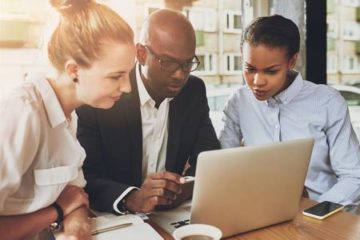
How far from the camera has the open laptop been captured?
916 mm

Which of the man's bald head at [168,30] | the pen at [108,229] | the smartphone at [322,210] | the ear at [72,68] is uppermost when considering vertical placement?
the man's bald head at [168,30]

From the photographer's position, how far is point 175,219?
3.59ft

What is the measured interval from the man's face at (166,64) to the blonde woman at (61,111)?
0.31 m

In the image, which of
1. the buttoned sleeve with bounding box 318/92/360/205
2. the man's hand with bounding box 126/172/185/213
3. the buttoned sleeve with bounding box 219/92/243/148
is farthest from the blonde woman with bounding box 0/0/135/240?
the buttoned sleeve with bounding box 318/92/360/205

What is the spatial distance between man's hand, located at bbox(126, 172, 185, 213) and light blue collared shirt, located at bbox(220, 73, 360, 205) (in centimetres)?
75

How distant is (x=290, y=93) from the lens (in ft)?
5.62

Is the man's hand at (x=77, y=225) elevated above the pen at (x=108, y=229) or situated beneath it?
elevated above

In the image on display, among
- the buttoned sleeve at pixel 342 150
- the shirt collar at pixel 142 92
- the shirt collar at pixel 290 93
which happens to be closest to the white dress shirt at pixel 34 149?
the shirt collar at pixel 142 92

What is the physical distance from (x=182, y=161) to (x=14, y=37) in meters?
0.82

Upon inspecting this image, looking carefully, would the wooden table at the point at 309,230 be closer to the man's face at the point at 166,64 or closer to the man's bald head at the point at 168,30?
the man's face at the point at 166,64

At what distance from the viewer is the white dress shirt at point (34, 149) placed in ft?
2.76

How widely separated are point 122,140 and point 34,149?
49cm

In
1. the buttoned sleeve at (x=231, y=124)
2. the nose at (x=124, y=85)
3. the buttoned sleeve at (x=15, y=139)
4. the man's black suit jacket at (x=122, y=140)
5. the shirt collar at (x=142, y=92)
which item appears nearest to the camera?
the buttoned sleeve at (x=15, y=139)

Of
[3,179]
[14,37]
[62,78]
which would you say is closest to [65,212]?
[3,179]
